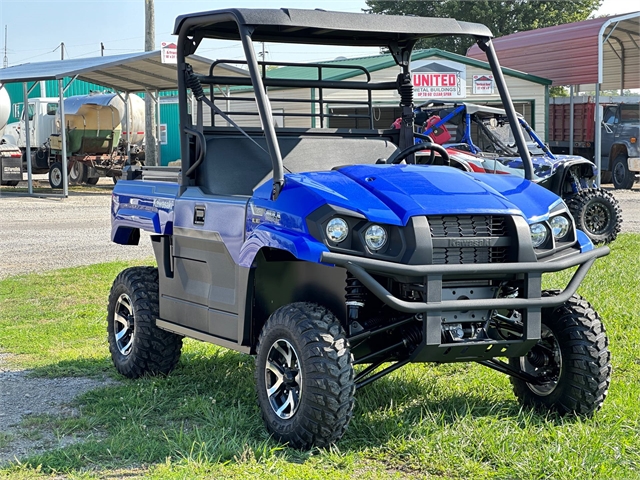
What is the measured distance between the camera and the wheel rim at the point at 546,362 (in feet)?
17.0

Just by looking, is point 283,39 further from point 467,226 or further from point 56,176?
point 56,176

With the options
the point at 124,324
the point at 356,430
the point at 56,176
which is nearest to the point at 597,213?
the point at 124,324

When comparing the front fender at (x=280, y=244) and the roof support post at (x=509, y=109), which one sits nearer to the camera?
the front fender at (x=280, y=244)

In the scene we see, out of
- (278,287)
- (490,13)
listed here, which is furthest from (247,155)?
(490,13)

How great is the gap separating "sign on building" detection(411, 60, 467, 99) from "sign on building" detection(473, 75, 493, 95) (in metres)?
0.69

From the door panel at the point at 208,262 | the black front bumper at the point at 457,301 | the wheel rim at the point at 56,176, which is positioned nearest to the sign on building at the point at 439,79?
the wheel rim at the point at 56,176

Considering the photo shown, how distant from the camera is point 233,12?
16.4 ft

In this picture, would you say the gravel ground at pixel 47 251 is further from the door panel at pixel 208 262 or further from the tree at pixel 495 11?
the tree at pixel 495 11

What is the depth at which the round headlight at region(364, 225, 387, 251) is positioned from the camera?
4.51 meters

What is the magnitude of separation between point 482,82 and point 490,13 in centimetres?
2085

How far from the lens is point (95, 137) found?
27969mm

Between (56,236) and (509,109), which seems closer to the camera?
(509,109)

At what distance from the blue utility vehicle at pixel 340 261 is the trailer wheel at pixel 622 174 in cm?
2084

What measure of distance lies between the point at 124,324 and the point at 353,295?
2320 millimetres
